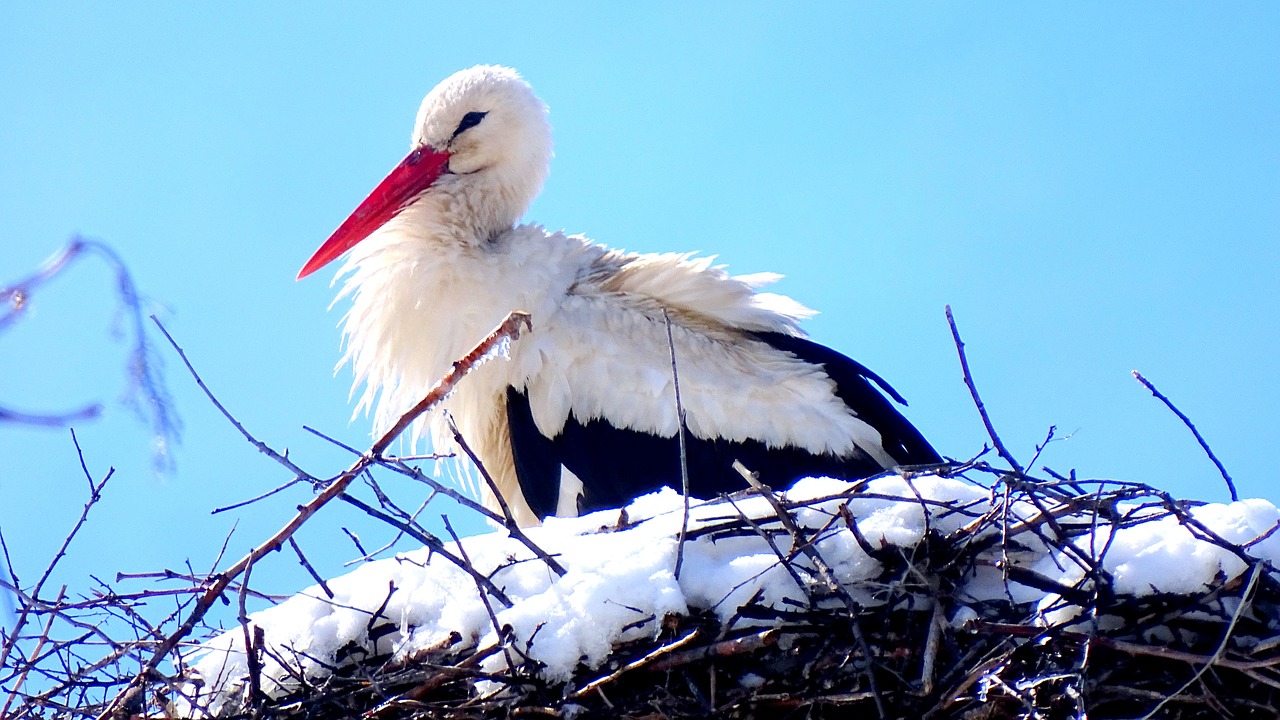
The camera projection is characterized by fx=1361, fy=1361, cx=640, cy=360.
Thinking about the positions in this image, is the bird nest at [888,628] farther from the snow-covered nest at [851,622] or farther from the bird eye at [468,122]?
the bird eye at [468,122]

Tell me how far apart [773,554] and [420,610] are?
22.8 inches

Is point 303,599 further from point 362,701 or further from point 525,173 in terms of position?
point 525,173

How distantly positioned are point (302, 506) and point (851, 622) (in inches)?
31.7

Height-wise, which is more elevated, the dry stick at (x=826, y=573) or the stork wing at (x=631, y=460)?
the stork wing at (x=631, y=460)

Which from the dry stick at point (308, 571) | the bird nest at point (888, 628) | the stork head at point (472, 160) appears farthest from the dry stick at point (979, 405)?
the stork head at point (472, 160)

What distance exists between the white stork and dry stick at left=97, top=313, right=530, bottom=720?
1.16 m

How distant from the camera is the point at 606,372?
3.29 m

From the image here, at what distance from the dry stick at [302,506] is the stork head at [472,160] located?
5.89 feet

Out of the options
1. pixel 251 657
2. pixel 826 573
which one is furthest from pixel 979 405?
pixel 251 657

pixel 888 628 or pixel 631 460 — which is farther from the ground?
pixel 631 460

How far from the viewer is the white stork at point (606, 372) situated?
3311 mm

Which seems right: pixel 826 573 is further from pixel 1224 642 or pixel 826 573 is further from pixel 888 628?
pixel 1224 642

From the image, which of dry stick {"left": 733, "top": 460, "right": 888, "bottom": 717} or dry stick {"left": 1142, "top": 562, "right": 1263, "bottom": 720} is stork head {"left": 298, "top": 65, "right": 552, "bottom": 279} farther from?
dry stick {"left": 1142, "top": 562, "right": 1263, "bottom": 720}

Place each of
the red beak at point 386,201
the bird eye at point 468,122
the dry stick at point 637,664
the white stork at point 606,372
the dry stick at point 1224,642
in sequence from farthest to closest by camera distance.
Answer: the bird eye at point 468,122 → the red beak at point 386,201 → the white stork at point 606,372 → the dry stick at point 637,664 → the dry stick at point 1224,642
